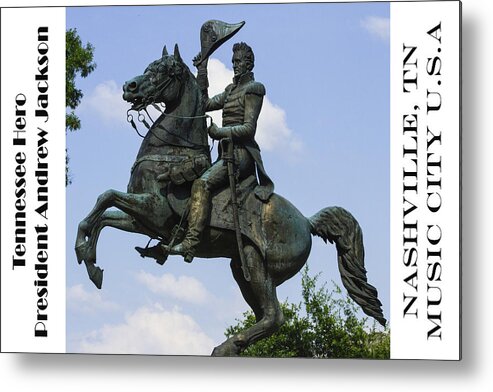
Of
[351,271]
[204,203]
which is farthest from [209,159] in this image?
[351,271]

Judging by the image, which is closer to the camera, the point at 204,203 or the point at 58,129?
the point at 204,203

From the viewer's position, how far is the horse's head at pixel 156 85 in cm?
1758

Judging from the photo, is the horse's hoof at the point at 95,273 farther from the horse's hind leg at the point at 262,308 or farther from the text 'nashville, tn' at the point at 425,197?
the text 'nashville, tn' at the point at 425,197

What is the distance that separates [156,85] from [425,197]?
2504 mm

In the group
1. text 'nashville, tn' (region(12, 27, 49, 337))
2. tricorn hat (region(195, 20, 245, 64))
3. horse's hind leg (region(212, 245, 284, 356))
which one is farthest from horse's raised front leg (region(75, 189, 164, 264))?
tricorn hat (region(195, 20, 245, 64))

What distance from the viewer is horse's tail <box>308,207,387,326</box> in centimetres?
1786

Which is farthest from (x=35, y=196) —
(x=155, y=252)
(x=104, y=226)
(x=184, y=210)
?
(x=184, y=210)

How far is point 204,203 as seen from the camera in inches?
682

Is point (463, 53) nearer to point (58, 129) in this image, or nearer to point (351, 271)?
point (351, 271)

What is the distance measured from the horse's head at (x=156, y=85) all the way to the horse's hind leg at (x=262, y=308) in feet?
4.87

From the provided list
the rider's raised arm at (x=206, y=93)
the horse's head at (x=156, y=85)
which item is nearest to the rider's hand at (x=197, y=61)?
the rider's raised arm at (x=206, y=93)

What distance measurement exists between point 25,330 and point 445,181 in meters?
4.00

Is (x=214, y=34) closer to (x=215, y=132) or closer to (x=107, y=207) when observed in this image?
(x=215, y=132)

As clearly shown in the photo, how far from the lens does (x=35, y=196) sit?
18.5 m
